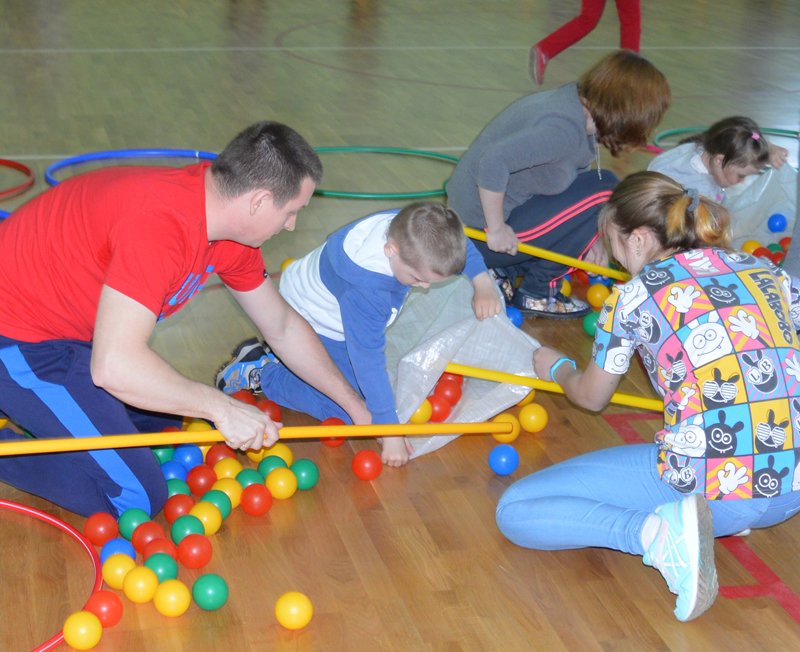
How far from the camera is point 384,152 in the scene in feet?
17.6

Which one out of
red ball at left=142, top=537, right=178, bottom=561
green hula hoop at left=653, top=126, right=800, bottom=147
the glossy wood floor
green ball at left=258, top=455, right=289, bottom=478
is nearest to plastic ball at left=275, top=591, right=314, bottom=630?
the glossy wood floor

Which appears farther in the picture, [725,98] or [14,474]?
[725,98]

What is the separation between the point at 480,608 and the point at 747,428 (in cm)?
68

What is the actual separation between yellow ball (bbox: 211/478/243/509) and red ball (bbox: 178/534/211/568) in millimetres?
245

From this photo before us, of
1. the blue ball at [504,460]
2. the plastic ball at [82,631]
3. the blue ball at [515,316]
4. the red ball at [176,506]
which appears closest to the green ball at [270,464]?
the red ball at [176,506]

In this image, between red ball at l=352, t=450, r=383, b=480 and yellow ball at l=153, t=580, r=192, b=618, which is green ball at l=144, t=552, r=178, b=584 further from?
red ball at l=352, t=450, r=383, b=480

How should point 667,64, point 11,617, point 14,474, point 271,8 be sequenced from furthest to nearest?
point 271,8 < point 667,64 < point 14,474 < point 11,617

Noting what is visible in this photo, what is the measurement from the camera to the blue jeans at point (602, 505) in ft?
7.48

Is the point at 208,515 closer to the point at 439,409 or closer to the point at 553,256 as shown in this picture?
Result: the point at 439,409

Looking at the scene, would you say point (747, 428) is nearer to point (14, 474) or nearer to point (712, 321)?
point (712, 321)

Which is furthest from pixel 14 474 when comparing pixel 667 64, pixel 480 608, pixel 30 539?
pixel 667 64

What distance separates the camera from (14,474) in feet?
8.12

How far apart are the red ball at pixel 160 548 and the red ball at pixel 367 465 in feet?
1.81

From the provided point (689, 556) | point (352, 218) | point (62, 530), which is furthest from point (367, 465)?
point (352, 218)
